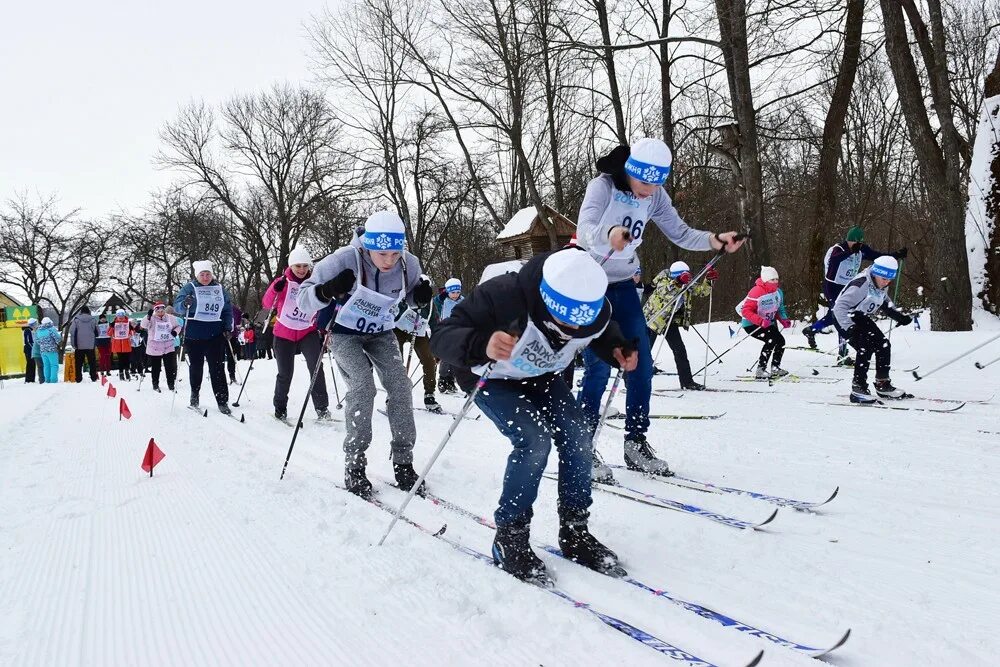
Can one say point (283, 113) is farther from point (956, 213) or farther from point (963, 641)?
point (963, 641)

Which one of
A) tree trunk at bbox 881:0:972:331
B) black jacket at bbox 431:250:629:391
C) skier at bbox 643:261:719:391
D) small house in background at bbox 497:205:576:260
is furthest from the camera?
small house in background at bbox 497:205:576:260

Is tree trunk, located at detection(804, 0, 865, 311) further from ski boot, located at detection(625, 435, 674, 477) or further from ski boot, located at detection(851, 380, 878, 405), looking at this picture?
ski boot, located at detection(625, 435, 674, 477)

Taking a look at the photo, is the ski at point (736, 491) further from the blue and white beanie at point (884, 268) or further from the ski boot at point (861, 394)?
the blue and white beanie at point (884, 268)

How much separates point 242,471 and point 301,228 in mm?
29040

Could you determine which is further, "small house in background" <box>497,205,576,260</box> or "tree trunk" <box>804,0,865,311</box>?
"small house in background" <box>497,205,576,260</box>

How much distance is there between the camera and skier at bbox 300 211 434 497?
4305 millimetres

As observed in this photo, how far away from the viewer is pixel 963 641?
7.14ft

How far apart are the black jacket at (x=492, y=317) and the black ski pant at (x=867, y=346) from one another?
5.25 meters

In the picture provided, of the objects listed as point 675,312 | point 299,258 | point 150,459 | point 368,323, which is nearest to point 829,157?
point 675,312

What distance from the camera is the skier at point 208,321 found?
837 cm

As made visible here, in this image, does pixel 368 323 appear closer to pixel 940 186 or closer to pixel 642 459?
pixel 642 459

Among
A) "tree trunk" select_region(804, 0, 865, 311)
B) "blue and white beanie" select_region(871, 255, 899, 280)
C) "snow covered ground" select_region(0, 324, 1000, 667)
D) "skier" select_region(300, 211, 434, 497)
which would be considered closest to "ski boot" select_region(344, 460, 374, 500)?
"skier" select_region(300, 211, 434, 497)

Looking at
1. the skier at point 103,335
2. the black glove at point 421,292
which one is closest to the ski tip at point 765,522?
the black glove at point 421,292

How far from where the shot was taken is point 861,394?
266 inches
